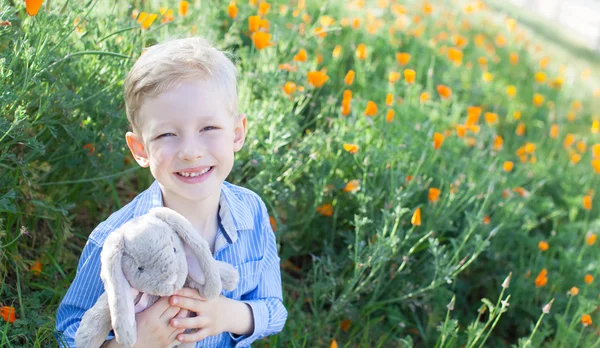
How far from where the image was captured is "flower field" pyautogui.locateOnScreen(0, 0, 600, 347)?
83.8 inches

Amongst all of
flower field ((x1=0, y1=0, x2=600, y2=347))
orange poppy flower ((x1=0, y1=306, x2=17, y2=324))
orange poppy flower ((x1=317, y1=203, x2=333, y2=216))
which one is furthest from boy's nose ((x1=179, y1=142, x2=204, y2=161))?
orange poppy flower ((x1=317, y1=203, x2=333, y2=216))

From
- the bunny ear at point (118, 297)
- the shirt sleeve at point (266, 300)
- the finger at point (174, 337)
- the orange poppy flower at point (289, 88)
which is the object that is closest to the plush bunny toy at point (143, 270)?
the bunny ear at point (118, 297)

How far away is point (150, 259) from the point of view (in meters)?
1.35

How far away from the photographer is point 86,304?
160cm

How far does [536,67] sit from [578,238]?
9.29 ft

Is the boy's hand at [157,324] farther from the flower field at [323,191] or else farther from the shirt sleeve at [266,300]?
the flower field at [323,191]

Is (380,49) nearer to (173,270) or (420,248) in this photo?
(420,248)

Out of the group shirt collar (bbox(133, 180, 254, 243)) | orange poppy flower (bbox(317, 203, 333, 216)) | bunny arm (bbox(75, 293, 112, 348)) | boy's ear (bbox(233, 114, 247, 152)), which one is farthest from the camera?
orange poppy flower (bbox(317, 203, 333, 216))

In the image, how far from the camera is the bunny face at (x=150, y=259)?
1348 millimetres

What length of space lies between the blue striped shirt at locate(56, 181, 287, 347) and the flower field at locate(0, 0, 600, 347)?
0.30m

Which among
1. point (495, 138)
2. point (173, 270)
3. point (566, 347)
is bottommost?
point (566, 347)

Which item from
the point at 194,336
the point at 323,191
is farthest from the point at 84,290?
the point at 323,191

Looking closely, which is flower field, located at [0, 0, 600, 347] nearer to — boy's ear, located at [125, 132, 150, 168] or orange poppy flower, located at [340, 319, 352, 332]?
orange poppy flower, located at [340, 319, 352, 332]

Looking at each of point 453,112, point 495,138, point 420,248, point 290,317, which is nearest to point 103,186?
point 290,317
